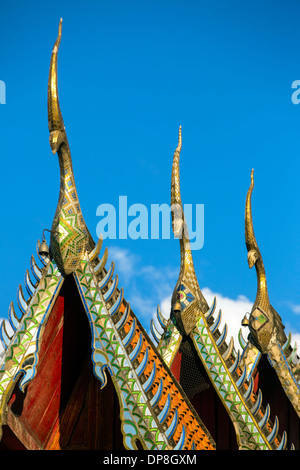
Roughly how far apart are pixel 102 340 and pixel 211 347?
2301 mm

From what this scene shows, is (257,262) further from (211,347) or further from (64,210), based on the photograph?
(64,210)

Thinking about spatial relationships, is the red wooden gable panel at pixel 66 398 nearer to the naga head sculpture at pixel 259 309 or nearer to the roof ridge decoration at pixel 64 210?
the roof ridge decoration at pixel 64 210

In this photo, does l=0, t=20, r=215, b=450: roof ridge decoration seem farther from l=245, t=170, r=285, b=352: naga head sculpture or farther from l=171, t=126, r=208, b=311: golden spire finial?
l=245, t=170, r=285, b=352: naga head sculpture

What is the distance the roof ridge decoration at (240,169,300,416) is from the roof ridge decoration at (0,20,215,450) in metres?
2.88

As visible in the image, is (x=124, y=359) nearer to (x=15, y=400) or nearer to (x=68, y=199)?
(x=15, y=400)

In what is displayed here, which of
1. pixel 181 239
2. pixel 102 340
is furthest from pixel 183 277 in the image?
pixel 102 340

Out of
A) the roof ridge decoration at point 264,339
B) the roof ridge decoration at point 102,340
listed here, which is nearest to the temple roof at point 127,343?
the roof ridge decoration at point 102,340

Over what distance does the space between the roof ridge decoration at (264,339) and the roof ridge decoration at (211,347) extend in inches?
15.6

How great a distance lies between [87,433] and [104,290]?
1776mm

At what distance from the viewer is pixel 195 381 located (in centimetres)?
1141

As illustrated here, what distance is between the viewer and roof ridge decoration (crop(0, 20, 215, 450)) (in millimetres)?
8555

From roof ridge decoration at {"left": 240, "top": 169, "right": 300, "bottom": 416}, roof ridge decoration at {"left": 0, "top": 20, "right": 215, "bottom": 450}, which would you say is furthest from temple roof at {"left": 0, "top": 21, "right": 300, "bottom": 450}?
roof ridge decoration at {"left": 240, "top": 169, "right": 300, "bottom": 416}
